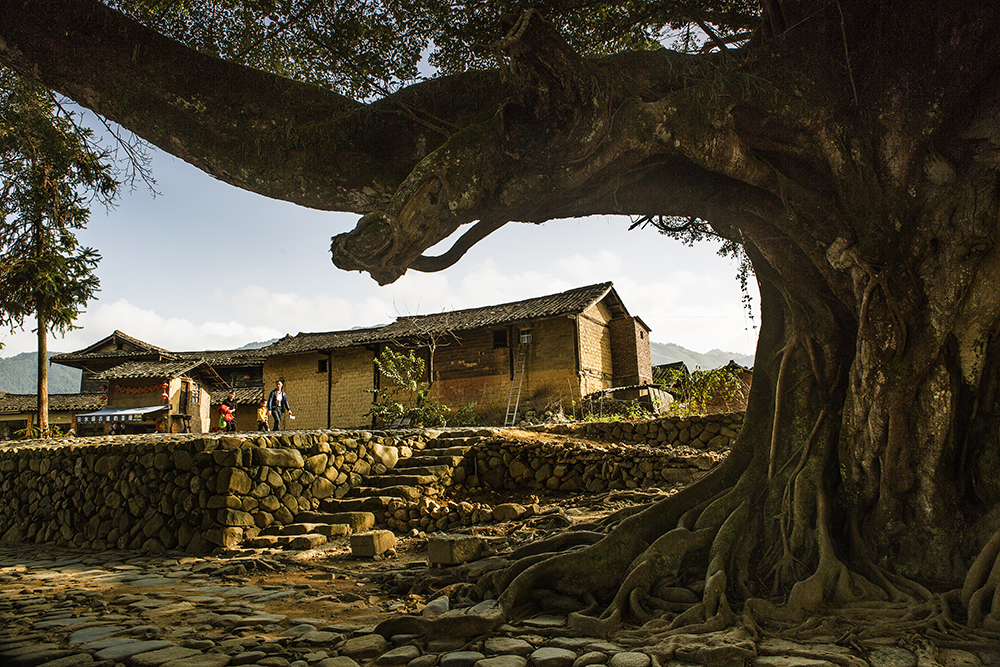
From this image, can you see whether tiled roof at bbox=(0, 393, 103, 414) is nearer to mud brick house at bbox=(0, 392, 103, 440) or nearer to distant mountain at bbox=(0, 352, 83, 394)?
mud brick house at bbox=(0, 392, 103, 440)

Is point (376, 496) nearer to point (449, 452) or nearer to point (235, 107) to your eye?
point (449, 452)

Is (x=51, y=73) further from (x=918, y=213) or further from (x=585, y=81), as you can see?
Answer: (x=918, y=213)

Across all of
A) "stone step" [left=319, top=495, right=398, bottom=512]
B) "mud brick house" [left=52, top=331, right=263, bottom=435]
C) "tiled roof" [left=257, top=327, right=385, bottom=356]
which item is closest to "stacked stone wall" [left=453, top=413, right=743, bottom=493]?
"stone step" [left=319, top=495, right=398, bottom=512]

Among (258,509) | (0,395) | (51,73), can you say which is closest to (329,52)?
(51,73)

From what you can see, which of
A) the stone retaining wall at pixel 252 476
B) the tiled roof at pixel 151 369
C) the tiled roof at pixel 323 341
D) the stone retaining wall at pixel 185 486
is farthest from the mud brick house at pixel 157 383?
the stone retaining wall at pixel 185 486

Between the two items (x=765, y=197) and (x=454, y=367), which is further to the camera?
(x=454, y=367)

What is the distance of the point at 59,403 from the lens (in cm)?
3125

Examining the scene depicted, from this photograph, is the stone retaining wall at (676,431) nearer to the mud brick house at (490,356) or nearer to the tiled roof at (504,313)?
the mud brick house at (490,356)

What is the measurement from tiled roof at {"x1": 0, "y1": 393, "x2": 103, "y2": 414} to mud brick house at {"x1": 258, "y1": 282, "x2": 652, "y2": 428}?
12450 mm

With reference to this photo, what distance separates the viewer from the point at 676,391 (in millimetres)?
13828

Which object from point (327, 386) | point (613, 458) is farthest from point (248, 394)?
point (613, 458)

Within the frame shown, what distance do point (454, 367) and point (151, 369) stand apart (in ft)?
52.7

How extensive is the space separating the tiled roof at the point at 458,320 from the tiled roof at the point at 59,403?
39.5 ft

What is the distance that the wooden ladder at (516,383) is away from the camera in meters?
21.0
